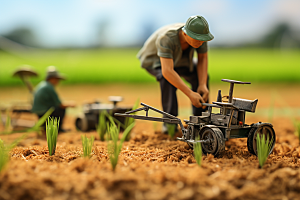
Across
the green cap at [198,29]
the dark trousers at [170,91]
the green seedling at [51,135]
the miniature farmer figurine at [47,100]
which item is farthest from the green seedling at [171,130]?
the miniature farmer figurine at [47,100]

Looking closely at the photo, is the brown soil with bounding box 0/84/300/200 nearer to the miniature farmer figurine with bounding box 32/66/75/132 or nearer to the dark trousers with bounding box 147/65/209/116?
the dark trousers with bounding box 147/65/209/116

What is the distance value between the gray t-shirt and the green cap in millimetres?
374

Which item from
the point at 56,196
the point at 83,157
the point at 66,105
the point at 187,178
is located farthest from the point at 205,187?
the point at 66,105

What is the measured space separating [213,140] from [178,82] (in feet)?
2.57

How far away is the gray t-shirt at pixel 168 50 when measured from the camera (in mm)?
3139

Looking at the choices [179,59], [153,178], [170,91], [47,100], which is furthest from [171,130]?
[47,100]

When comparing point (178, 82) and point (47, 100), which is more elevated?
point (178, 82)

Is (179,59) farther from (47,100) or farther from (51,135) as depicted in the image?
(47,100)

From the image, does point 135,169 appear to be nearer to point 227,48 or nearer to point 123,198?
point 123,198

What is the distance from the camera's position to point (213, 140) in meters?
2.56

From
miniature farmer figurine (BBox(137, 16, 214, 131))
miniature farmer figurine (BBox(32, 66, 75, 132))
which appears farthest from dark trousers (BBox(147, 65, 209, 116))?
miniature farmer figurine (BBox(32, 66, 75, 132))

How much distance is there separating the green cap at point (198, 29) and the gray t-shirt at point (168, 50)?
374 mm

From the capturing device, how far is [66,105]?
4816mm

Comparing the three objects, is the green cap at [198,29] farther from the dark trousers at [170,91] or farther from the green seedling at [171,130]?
the green seedling at [171,130]
